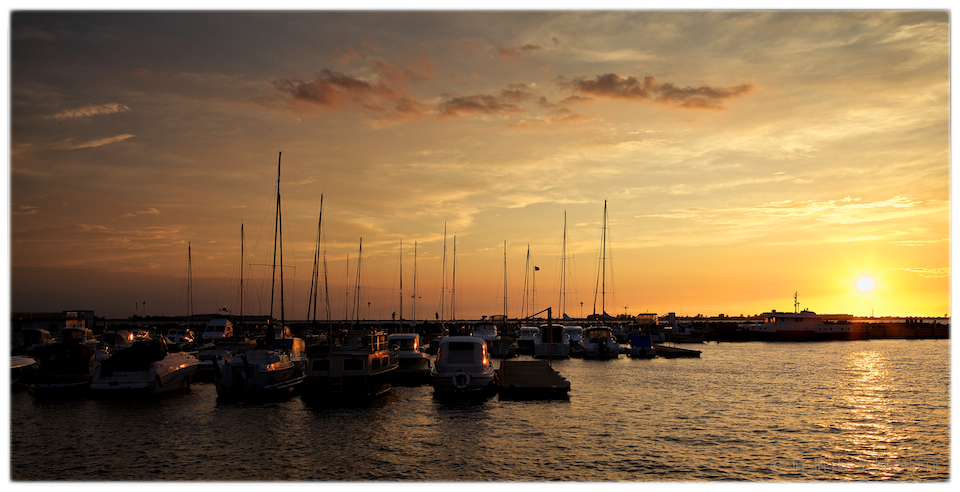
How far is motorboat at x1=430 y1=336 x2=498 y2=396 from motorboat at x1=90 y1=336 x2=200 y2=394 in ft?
57.7

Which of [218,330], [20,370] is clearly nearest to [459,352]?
[20,370]

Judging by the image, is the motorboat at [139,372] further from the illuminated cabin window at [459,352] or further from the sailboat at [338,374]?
the illuminated cabin window at [459,352]

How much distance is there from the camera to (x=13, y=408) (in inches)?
1464

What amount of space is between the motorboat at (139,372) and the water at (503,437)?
128 cm

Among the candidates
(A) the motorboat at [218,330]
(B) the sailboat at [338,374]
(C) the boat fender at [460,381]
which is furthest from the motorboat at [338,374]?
(A) the motorboat at [218,330]

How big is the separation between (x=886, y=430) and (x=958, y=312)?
18.4 m

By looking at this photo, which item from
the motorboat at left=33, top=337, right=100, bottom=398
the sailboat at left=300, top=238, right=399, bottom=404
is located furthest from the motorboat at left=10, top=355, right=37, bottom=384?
the sailboat at left=300, top=238, right=399, bottom=404

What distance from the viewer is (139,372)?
41.6 m

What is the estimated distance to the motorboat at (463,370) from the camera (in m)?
39.8

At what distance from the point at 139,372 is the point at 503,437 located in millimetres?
25696

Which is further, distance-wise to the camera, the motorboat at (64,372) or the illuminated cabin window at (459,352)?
the motorboat at (64,372)

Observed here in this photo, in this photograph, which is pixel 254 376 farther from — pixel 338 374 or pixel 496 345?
pixel 496 345

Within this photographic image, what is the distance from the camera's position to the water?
77.6 feet
